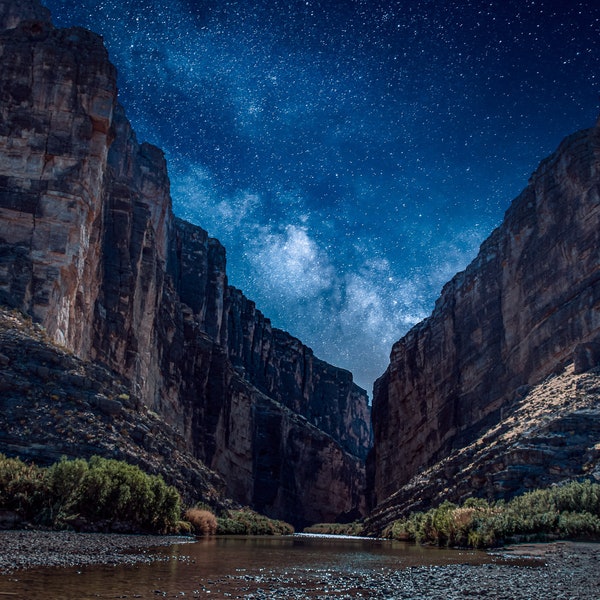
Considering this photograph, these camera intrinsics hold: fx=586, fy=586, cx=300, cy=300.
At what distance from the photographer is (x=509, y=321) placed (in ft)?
240

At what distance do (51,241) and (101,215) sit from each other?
12.6 m

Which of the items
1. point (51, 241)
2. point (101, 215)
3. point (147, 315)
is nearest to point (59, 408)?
point (51, 241)

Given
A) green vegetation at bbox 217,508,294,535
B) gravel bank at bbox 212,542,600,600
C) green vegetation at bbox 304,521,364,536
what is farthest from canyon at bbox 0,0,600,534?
gravel bank at bbox 212,542,600,600

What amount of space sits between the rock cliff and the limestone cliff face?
24.0 m

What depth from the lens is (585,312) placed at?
5606 centimetres

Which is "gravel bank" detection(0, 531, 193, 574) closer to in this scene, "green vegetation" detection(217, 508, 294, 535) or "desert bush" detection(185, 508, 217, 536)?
"desert bush" detection(185, 508, 217, 536)

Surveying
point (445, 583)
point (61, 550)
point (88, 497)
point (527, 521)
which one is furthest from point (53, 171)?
point (445, 583)

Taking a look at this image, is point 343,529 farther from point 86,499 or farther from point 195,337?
point 86,499

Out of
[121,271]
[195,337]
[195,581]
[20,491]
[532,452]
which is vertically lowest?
[195,581]

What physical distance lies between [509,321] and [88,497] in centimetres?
6021

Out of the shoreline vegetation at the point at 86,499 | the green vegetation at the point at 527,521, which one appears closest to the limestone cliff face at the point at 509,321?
the green vegetation at the point at 527,521

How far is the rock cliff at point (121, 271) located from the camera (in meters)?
48.9

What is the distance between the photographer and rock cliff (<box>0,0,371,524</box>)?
48906 millimetres

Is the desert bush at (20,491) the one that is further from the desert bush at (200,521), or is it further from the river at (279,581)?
the desert bush at (200,521)
